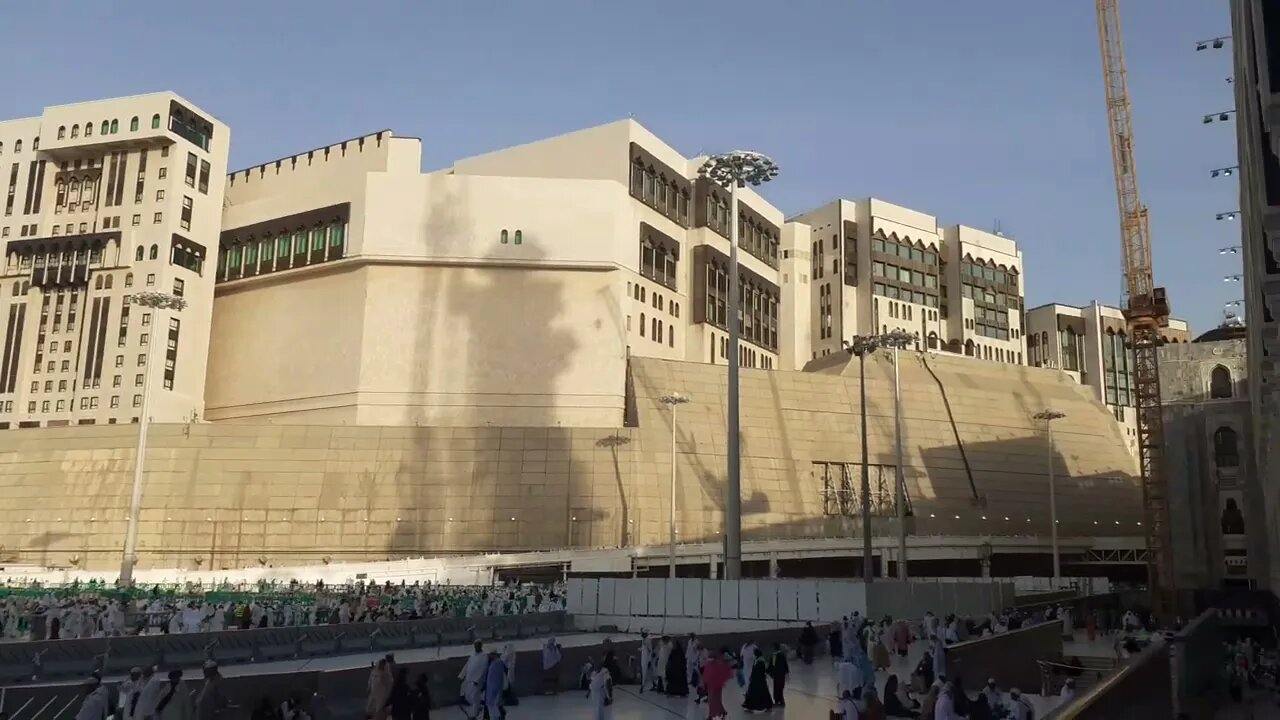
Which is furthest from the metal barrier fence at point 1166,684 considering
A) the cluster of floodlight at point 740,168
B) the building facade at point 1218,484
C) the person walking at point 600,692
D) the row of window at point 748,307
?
the row of window at point 748,307

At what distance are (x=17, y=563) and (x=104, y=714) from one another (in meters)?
62.8

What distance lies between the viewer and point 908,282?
399 feet

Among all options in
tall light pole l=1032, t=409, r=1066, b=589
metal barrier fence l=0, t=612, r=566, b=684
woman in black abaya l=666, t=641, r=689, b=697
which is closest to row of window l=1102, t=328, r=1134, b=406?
tall light pole l=1032, t=409, r=1066, b=589

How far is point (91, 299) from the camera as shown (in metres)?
81.6

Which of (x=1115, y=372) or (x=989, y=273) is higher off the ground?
(x=989, y=273)

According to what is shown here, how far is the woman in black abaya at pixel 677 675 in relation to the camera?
20036mm

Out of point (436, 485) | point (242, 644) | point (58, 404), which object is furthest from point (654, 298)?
point (242, 644)

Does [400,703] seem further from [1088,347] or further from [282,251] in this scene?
[1088,347]

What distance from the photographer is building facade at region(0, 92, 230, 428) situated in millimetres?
79625

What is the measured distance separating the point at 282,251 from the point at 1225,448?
241 feet

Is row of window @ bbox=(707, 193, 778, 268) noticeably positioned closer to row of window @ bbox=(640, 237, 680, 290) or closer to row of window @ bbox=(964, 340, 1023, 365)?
row of window @ bbox=(640, 237, 680, 290)

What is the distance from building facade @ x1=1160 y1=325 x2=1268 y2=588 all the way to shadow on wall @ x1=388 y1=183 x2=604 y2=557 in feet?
137

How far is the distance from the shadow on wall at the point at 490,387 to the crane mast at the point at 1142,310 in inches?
1689

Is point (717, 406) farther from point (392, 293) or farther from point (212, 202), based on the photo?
point (212, 202)
